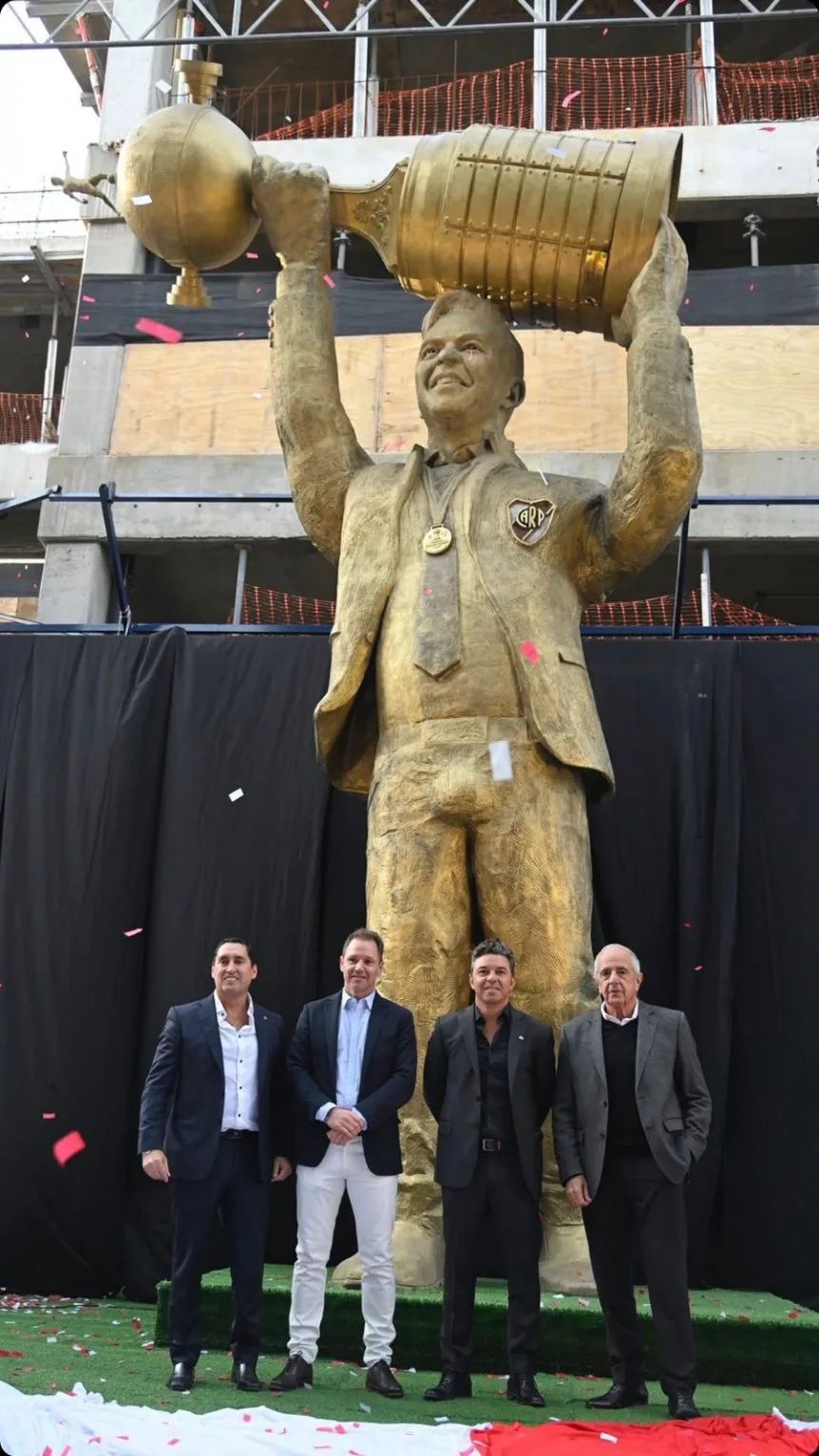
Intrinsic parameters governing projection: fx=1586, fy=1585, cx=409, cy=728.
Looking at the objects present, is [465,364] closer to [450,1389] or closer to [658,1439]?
[450,1389]

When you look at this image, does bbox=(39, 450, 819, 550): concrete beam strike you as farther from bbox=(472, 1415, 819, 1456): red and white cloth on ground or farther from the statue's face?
bbox=(472, 1415, 819, 1456): red and white cloth on ground

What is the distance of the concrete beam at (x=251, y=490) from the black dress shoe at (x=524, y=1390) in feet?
20.9

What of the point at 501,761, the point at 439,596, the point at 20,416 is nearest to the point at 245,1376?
the point at 501,761

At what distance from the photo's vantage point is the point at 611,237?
15.0ft

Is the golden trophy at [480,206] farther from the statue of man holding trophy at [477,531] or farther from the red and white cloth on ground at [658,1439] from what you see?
the red and white cloth on ground at [658,1439]

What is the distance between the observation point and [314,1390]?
142 inches

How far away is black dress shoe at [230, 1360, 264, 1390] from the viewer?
140 inches

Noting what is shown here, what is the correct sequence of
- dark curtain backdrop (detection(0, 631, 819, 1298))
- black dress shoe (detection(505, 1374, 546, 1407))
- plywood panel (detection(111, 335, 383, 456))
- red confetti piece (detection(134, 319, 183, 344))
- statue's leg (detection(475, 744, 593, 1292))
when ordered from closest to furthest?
black dress shoe (detection(505, 1374, 546, 1407))
statue's leg (detection(475, 744, 593, 1292))
dark curtain backdrop (detection(0, 631, 819, 1298))
plywood panel (detection(111, 335, 383, 456))
red confetti piece (detection(134, 319, 183, 344))

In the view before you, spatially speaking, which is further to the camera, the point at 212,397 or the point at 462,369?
the point at 212,397

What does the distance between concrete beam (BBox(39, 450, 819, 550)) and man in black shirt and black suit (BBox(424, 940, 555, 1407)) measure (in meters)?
5.76

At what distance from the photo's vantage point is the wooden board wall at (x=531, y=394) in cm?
945

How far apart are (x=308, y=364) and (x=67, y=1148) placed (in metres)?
2.95

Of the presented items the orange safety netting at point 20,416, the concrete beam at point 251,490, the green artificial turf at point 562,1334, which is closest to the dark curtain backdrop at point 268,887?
the green artificial turf at point 562,1334

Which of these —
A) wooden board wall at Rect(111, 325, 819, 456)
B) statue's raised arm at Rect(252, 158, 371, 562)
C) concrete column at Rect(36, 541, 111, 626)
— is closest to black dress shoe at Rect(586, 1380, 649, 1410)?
statue's raised arm at Rect(252, 158, 371, 562)
